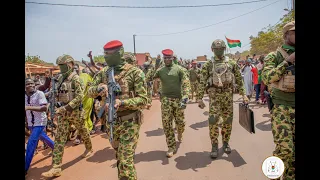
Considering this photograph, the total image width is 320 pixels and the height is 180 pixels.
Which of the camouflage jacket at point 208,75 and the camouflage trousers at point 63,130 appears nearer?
the camouflage trousers at point 63,130

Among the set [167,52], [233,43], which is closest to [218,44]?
[167,52]

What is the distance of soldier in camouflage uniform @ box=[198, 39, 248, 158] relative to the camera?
443 centimetres

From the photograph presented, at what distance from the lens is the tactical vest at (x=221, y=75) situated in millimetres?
4414

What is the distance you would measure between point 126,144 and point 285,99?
6.14ft

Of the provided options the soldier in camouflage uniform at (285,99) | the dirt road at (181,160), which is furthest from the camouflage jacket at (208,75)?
the soldier in camouflage uniform at (285,99)

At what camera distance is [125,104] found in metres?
2.90

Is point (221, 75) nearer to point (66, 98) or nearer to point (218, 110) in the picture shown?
point (218, 110)

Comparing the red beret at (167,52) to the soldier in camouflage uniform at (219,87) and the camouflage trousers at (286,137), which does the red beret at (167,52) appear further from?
the camouflage trousers at (286,137)

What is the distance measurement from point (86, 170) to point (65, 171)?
1.25 ft

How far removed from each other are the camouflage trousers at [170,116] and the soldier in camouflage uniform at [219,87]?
647mm
